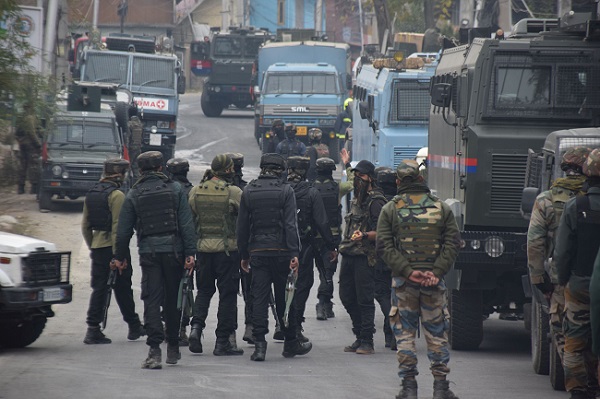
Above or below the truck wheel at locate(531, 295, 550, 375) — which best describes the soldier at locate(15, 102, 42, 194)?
above

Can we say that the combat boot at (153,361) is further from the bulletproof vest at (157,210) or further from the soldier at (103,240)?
the soldier at (103,240)

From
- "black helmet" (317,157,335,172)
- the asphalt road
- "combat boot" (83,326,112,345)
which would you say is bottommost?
the asphalt road

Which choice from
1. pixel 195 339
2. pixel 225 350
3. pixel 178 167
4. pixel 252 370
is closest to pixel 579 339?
pixel 252 370

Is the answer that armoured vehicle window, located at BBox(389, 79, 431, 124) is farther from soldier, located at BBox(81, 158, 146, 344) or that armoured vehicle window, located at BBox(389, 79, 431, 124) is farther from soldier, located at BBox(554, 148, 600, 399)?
soldier, located at BBox(554, 148, 600, 399)

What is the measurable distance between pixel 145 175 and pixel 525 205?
3.31 metres

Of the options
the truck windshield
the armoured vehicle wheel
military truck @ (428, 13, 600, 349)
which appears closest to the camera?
the armoured vehicle wheel

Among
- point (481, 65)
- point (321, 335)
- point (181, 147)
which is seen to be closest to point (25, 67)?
point (321, 335)

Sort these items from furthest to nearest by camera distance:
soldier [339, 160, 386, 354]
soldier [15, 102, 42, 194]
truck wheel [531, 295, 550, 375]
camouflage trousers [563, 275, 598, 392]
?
soldier [15, 102, 42, 194] → soldier [339, 160, 386, 354] → truck wheel [531, 295, 550, 375] → camouflage trousers [563, 275, 598, 392]

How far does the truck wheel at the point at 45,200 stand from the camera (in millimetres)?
23344

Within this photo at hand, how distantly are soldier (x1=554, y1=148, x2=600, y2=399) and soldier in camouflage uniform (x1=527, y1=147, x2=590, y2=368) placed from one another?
1.32 feet

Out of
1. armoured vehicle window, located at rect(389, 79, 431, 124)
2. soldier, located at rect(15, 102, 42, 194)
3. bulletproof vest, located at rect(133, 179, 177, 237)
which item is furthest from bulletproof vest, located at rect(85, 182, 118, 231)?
soldier, located at rect(15, 102, 42, 194)

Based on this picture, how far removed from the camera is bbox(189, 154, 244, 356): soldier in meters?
11.0

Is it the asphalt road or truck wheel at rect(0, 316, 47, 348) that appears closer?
the asphalt road

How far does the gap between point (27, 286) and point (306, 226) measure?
9.14ft
